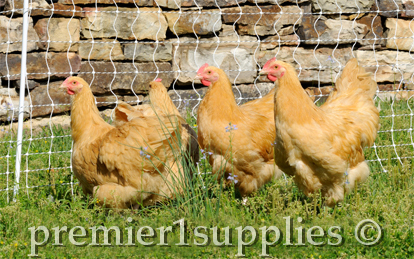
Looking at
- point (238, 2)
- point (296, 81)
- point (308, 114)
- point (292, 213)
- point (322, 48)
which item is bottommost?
point (292, 213)

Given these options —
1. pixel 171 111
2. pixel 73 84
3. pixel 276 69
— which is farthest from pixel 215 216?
pixel 73 84

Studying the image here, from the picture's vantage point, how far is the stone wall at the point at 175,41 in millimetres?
5402

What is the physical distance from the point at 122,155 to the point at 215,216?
3.24ft

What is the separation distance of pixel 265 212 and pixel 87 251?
1508 mm

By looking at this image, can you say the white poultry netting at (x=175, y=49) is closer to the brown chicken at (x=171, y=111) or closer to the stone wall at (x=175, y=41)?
the stone wall at (x=175, y=41)

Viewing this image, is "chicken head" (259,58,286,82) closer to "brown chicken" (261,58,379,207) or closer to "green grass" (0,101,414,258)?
"brown chicken" (261,58,379,207)

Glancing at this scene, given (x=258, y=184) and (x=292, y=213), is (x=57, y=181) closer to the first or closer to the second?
(x=258, y=184)

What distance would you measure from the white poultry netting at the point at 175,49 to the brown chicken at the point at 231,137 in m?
0.99

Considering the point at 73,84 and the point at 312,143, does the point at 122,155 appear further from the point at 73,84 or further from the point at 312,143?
the point at 312,143

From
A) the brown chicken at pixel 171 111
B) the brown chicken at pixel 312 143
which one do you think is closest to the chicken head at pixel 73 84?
the brown chicken at pixel 171 111

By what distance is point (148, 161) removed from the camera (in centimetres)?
390

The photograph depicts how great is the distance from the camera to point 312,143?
3.55m

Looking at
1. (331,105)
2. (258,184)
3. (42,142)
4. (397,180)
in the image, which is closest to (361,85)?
(331,105)

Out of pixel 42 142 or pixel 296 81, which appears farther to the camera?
pixel 42 142
